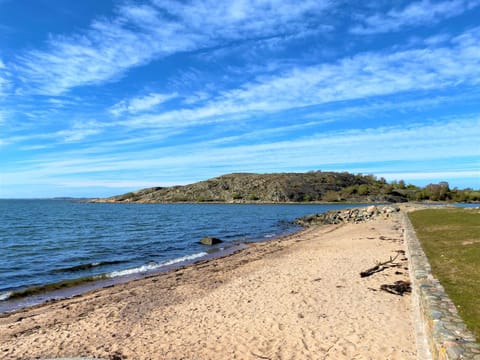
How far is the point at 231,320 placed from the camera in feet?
32.4

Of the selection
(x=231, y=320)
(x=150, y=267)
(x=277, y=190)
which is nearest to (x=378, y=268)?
(x=231, y=320)

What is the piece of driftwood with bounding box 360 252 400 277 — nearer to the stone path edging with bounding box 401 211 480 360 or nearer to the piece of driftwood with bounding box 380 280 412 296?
the piece of driftwood with bounding box 380 280 412 296

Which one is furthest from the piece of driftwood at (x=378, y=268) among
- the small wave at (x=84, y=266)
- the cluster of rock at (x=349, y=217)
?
the cluster of rock at (x=349, y=217)

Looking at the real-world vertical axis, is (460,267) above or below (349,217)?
above

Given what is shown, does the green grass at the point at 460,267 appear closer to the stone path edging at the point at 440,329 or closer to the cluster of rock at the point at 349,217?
the stone path edging at the point at 440,329

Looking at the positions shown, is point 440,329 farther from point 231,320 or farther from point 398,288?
point 398,288

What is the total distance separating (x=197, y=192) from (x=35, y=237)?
14443 cm

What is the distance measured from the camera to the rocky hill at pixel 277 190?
15962 cm

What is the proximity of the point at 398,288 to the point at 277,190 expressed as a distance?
506 feet

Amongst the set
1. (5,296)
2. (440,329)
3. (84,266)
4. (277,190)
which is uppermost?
(277,190)

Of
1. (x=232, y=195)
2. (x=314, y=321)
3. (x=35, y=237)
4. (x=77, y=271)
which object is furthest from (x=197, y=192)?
(x=314, y=321)

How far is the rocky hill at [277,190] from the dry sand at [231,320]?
145 metres

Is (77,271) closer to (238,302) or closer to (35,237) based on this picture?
(238,302)

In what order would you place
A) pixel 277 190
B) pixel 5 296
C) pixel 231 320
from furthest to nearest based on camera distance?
1. pixel 277 190
2. pixel 5 296
3. pixel 231 320
